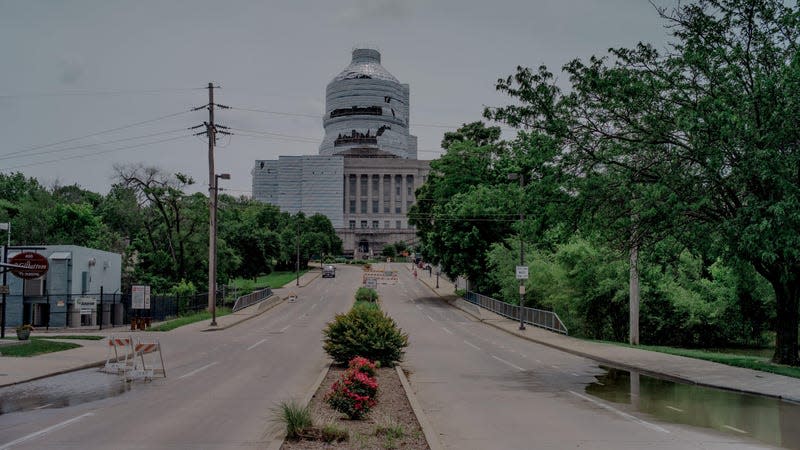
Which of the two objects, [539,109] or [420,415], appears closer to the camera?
[420,415]

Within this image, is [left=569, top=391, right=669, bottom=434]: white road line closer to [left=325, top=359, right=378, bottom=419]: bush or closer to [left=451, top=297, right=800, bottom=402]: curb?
[left=451, top=297, right=800, bottom=402]: curb

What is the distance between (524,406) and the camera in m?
14.6

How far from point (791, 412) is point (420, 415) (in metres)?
7.54

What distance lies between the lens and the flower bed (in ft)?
32.3

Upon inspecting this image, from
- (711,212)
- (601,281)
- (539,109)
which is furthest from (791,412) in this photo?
(601,281)

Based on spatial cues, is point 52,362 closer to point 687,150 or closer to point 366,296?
point 687,150

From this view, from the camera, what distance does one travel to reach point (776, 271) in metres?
22.2

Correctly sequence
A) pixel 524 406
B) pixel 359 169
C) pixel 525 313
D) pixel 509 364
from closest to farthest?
pixel 524 406
pixel 509 364
pixel 525 313
pixel 359 169

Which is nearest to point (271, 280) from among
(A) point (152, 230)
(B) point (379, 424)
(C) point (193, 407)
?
(A) point (152, 230)

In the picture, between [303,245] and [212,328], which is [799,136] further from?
[303,245]

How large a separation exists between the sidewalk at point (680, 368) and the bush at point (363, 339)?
7491 millimetres

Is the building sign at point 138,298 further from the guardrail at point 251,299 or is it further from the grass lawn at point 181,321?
the guardrail at point 251,299

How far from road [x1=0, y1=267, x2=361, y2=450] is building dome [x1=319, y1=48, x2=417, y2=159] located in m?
151

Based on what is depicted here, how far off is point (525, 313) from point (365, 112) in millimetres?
138241
